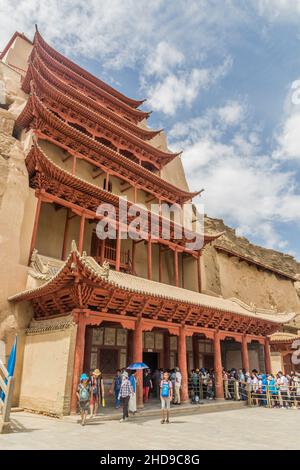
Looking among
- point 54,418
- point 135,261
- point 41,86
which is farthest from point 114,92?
point 54,418

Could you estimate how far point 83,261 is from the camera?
9008 mm

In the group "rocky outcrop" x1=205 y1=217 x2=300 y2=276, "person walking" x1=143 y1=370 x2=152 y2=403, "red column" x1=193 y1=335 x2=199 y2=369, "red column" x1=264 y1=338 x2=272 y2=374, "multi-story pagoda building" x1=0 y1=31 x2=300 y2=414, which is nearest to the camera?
"multi-story pagoda building" x1=0 y1=31 x2=300 y2=414

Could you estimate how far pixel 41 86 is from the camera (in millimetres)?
18625

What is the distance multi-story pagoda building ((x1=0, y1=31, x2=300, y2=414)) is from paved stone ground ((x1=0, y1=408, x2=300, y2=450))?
1.53 m

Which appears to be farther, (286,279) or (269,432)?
(286,279)

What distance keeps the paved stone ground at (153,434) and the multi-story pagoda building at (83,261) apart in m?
1.53

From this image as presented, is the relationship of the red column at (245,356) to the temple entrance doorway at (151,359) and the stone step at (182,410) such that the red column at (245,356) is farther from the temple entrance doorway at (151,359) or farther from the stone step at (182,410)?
the temple entrance doorway at (151,359)

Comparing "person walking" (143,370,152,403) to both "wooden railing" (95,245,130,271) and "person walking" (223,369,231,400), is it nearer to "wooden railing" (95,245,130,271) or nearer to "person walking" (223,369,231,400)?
"person walking" (223,369,231,400)

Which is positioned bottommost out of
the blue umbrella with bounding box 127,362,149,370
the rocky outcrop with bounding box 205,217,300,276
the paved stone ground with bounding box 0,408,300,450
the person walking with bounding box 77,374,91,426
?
the paved stone ground with bounding box 0,408,300,450

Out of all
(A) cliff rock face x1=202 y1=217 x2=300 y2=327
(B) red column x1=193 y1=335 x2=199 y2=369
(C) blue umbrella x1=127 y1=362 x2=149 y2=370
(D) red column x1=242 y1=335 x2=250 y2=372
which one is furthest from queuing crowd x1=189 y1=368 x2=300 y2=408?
(A) cliff rock face x1=202 y1=217 x2=300 y2=327

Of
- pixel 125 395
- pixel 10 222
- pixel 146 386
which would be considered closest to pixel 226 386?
pixel 146 386

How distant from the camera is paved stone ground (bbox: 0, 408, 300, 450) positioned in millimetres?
6039

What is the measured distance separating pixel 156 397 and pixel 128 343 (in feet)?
9.58
